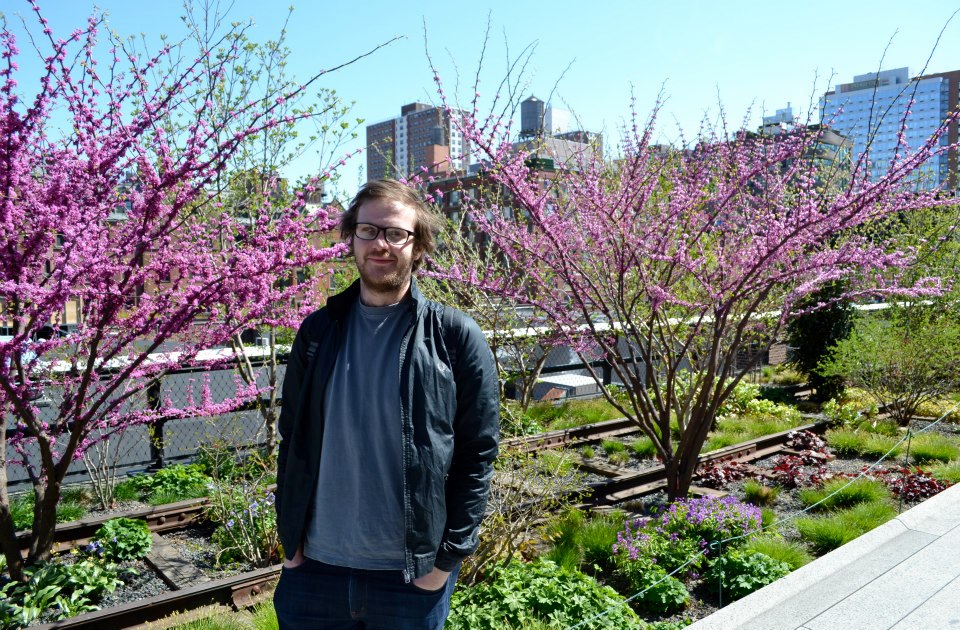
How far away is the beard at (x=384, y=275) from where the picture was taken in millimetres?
2371

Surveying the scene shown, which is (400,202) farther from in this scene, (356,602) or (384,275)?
(356,602)

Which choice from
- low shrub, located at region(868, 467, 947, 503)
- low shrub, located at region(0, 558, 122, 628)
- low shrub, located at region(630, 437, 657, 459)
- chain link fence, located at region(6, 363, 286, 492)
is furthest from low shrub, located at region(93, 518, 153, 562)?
low shrub, located at region(868, 467, 947, 503)

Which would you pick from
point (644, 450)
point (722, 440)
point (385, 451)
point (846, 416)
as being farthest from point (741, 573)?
point (846, 416)

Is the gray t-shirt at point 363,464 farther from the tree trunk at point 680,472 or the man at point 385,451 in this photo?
the tree trunk at point 680,472

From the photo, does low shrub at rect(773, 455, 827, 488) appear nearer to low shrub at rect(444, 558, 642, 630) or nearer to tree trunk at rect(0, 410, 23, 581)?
low shrub at rect(444, 558, 642, 630)

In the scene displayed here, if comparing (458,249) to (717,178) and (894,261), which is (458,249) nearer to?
(717,178)

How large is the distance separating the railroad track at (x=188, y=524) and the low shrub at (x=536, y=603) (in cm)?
92

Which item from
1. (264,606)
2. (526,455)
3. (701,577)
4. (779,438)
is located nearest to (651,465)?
(779,438)

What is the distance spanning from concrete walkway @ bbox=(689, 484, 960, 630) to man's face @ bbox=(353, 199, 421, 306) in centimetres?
258

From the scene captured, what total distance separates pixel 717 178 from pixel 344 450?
6.15m

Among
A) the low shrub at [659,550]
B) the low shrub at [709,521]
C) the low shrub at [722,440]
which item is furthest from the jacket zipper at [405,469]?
the low shrub at [722,440]

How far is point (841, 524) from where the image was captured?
559cm

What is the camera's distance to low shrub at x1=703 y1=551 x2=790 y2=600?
446 centimetres

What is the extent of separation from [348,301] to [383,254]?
0.30m
